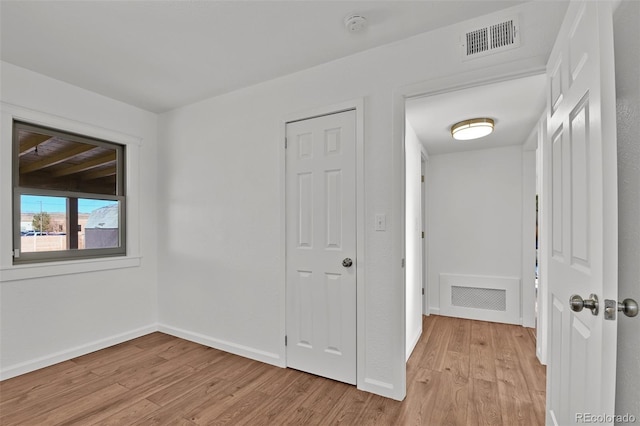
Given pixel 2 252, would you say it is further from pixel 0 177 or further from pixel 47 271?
pixel 0 177

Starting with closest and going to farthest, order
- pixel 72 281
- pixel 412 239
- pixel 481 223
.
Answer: pixel 72 281
pixel 412 239
pixel 481 223

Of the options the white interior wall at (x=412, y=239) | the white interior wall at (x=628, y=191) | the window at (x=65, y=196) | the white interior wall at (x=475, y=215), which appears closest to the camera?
the white interior wall at (x=628, y=191)

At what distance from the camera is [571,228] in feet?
4.32

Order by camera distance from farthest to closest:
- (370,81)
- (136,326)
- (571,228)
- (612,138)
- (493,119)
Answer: (136,326)
(493,119)
(370,81)
(571,228)
(612,138)

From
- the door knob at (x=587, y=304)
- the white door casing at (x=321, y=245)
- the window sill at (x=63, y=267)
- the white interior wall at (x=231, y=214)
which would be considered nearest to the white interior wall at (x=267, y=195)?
the white interior wall at (x=231, y=214)

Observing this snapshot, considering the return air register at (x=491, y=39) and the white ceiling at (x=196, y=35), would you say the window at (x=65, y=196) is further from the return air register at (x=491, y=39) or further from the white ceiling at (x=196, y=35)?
the return air register at (x=491, y=39)

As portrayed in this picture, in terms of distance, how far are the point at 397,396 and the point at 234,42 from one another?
2.72 m

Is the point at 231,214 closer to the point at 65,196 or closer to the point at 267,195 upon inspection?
the point at 267,195

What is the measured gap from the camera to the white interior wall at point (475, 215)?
157 inches

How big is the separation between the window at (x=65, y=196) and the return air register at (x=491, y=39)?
3457 millimetres

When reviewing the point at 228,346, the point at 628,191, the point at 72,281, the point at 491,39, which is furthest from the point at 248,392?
the point at 491,39

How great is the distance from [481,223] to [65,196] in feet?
15.6

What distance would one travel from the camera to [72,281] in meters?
2.87

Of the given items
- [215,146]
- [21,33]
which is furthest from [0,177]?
[215,146]
